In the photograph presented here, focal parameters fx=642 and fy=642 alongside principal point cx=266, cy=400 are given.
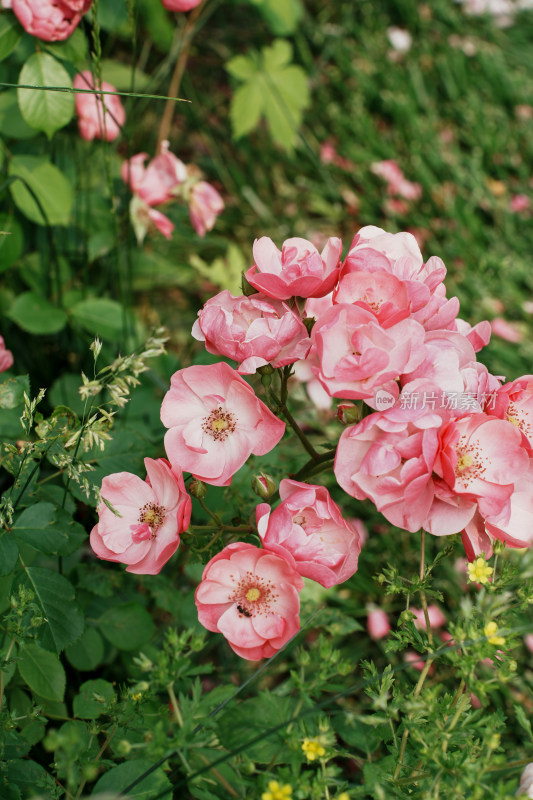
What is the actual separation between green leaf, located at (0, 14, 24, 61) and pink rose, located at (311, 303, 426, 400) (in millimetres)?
860

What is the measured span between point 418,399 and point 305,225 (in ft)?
6.31

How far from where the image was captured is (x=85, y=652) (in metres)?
1.06

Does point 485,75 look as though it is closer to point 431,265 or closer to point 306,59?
point 306,59

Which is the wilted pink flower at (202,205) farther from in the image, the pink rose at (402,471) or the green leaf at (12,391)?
the pink rose at (402,471)

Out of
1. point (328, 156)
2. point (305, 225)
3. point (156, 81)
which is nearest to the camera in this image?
point (156, 81)

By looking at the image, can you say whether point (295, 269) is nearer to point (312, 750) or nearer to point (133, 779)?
point (312, 750)

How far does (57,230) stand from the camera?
5.48 ft

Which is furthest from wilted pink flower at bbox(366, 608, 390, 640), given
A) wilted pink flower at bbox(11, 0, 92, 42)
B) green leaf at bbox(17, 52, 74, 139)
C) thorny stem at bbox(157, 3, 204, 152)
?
thorny stem at bbox(157, 3, 204, 152)

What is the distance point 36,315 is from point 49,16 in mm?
558

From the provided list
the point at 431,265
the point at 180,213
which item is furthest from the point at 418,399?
the point at 180,213

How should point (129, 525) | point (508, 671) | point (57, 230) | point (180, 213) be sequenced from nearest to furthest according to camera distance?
point (508, 671) → point (129, 525) → point (57, 230) → point (180, 213)

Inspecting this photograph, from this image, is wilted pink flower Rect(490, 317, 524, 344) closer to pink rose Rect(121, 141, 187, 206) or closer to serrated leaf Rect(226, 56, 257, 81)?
serrated leaf Rect(226, 56, 257, 81)

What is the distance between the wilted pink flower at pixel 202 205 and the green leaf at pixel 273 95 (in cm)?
61

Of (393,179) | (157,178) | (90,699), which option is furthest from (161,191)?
(393,179)
